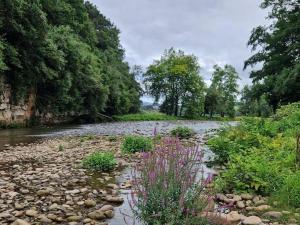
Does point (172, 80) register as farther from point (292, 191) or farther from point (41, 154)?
point (292, 191)

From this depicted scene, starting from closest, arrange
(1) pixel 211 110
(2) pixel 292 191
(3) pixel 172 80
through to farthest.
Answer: (2) pixel 292 191 → (3) pixel 172 80 → (1) pixel 211 110

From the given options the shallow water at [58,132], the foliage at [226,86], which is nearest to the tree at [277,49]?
the shallow water at [58,132]

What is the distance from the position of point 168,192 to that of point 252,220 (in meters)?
1.55

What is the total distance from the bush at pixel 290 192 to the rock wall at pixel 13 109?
21728 mm

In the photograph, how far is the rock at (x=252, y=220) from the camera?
14.8 feet

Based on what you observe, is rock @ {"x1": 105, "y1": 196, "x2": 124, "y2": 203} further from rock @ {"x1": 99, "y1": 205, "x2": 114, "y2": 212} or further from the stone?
the stone

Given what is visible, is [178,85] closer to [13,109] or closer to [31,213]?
[13,109]

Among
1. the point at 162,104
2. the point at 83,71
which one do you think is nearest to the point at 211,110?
the point at 162,104

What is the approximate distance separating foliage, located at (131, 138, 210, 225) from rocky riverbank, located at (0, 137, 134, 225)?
117 centimetres

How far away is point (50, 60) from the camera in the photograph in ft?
85.0

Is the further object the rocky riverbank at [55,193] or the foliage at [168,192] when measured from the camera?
the rocky riverbank at [55,193]

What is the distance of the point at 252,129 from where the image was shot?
11.2 m

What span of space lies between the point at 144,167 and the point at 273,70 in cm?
3179

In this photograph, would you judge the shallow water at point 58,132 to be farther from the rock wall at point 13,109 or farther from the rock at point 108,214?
the rock at point 108,214
